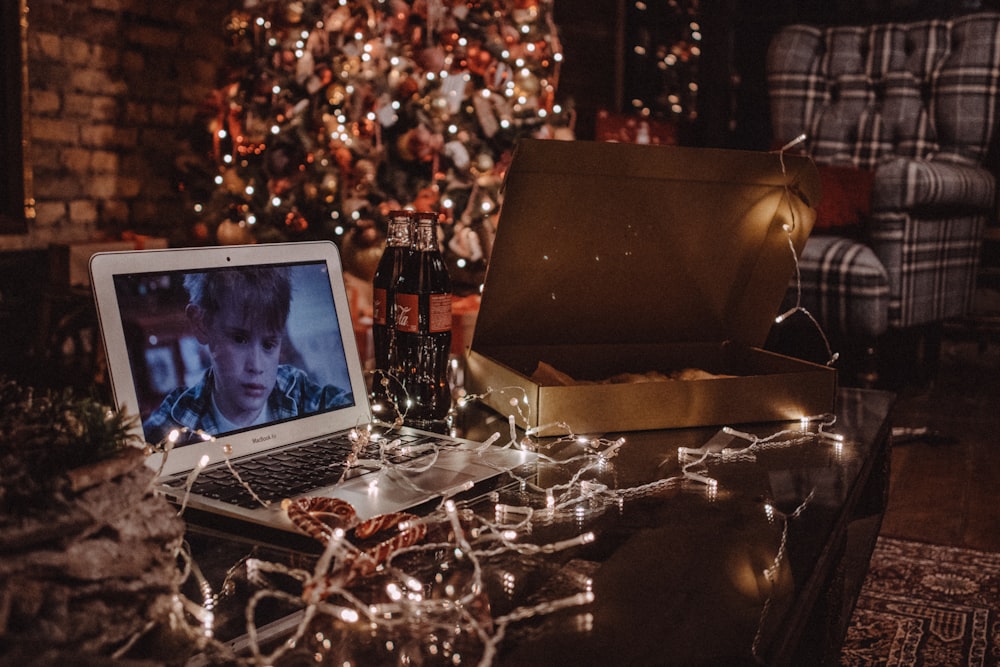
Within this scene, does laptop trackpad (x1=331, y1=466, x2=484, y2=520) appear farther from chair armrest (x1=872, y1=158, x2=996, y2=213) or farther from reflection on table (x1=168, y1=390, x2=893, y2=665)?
chair armrest (x1=872, y1=158, x2=996, y2=213)

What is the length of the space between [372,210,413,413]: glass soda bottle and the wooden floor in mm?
1270

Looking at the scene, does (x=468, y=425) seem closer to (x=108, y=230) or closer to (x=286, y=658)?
(x=286, y=658)

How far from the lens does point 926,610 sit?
1.50 meters

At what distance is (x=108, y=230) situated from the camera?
3.12 meters

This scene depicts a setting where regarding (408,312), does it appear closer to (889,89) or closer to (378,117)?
(378,117)

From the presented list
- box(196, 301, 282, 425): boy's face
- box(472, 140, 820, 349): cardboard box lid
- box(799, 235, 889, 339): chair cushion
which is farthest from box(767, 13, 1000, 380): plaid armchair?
box(196, 301, 282, 425): boy's face

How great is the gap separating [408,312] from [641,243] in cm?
32

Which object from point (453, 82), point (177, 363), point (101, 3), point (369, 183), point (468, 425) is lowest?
point (468, 425)

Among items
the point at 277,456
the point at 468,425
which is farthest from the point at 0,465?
the point at 468,425

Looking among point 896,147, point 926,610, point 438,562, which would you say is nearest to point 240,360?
point 438,562

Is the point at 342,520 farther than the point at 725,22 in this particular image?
No

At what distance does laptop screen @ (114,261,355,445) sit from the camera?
0.79 meters

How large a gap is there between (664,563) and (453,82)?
2.40 m

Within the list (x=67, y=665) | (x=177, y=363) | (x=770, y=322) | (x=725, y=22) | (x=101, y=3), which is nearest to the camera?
Answer: (x=67, y=665)
